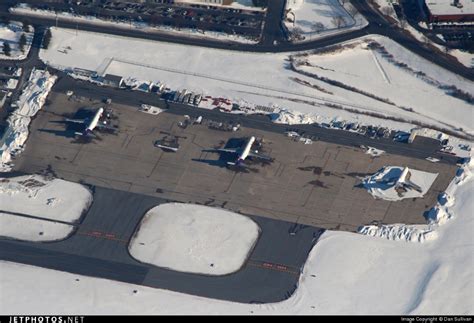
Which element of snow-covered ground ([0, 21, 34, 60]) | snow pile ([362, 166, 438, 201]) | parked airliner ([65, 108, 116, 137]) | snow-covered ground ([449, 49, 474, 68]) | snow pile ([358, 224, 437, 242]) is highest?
snow-covered ground ([449, 49, 474, 68])

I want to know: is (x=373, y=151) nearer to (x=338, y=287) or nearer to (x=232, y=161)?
(x=232, y=161)

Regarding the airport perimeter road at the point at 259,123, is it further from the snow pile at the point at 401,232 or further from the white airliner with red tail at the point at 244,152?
the snow pile at the point at 401,232

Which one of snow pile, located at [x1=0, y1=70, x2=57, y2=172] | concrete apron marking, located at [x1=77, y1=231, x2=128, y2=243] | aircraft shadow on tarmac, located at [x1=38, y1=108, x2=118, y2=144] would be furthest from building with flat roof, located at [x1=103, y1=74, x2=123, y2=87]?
concrete apron marking, located at [x1=77, y1=231, x2=128, y2=243]

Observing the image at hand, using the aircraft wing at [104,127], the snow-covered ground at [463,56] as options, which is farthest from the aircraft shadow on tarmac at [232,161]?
the snow-covered ground at [463,56]

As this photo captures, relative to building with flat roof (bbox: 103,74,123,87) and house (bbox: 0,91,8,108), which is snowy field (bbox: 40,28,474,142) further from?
house (bbox: 0,91,8,108)

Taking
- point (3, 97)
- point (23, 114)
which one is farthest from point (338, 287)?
point (3, 97)

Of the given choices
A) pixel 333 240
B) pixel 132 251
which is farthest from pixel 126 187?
pixel 333 240
